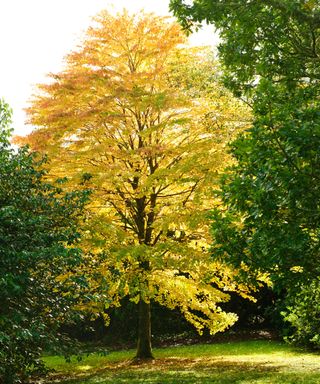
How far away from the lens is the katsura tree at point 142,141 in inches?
479

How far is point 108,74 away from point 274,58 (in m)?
5.61

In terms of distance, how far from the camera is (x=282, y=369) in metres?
12.0

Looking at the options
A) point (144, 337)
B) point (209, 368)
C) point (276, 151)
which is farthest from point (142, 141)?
point (276, 151)

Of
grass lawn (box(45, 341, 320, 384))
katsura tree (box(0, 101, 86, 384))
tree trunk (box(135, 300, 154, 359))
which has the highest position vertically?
katsura tree (box(0, 101, 86, 384))

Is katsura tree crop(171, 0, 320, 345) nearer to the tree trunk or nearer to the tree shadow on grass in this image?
the tree shadow on grass

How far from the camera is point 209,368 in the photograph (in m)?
12.8

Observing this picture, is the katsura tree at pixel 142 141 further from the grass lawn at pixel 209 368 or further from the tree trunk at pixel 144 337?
the grass lawn at pixel 209 368

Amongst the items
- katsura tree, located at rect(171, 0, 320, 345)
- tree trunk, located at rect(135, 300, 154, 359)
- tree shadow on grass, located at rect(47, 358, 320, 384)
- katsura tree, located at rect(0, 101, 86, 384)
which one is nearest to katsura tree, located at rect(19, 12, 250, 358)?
tree trunk, located at rect(135, 300, 154, 359)

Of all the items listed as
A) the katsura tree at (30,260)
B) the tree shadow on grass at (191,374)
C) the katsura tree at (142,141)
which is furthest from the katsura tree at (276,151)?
the tree shadow on grass at (191,374)

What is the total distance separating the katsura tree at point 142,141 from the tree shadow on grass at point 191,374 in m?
1.21

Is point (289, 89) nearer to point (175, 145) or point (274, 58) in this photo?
point (274, 58)

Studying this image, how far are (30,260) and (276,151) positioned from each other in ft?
13.4

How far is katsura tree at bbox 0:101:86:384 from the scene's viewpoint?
7.46 metres

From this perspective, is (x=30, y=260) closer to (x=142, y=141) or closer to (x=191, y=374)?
(x=191, y=374)
